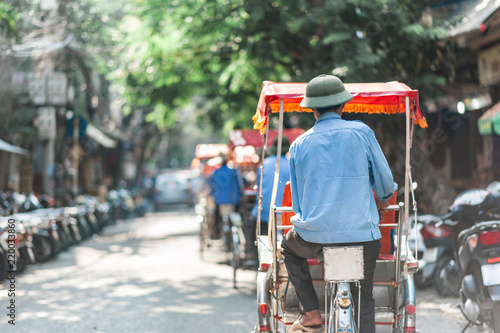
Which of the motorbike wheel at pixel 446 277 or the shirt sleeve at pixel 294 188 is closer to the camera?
the shirt sleeve at pixel 294 188

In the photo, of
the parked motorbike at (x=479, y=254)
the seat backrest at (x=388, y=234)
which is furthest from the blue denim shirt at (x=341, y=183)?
the parked motorbike at (x=479, y=254)

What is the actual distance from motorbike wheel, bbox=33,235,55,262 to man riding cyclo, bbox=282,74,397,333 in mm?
8342

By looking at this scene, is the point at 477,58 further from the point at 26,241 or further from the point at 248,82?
the point at 26,241

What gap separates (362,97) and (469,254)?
5.83 ft

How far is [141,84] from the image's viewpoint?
14523 millimetres

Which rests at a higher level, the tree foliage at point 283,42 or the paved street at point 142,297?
the tree foliage at point 283,42

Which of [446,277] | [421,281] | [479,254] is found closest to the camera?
[479,254]

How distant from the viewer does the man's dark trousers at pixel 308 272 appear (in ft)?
12.7

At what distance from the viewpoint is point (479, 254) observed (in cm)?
545

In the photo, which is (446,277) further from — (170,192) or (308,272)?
(170,192)

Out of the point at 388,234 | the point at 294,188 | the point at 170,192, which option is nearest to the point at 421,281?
the point at 388,234

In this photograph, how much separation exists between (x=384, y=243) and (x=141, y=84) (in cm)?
1062

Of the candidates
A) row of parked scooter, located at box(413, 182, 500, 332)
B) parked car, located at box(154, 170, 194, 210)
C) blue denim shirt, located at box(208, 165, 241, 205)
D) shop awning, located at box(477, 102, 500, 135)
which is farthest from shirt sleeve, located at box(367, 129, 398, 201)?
parked car, located at box(154, 170, 194, 210)

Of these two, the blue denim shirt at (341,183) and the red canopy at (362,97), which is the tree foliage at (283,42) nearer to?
the red canopy at (362,97)
